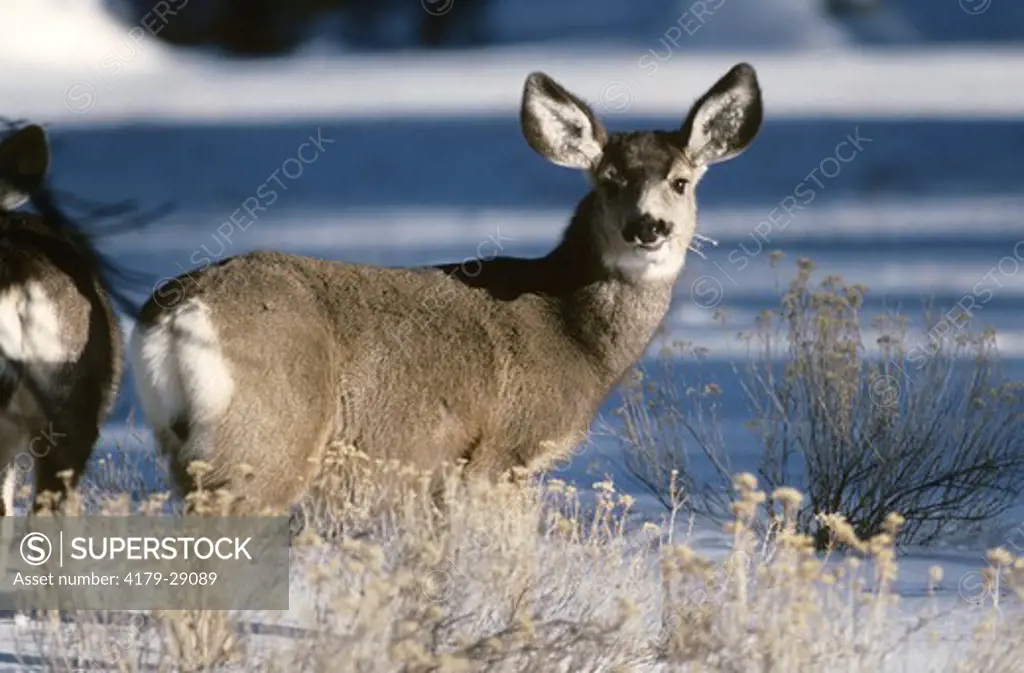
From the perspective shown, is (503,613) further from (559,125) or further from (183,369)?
(559,125)

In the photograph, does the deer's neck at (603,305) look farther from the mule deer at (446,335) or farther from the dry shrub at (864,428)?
the dry shrub at (864,428)

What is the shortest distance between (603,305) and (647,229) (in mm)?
401

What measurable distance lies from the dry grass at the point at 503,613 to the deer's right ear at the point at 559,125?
1.18m

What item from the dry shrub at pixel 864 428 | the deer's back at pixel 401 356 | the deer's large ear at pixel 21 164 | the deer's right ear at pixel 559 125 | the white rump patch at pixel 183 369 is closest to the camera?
the white rump patch at pixel 183 369

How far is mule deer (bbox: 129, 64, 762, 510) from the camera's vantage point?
19.4 ft

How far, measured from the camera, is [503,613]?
5797mm

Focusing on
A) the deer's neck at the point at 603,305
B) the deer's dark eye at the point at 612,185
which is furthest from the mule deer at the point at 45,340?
the deer's dark eye at the point at 612,185

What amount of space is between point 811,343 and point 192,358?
3062 millimetres

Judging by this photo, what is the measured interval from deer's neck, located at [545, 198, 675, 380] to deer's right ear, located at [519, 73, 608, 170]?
0.59 feet

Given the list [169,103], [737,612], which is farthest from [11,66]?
[737,612]

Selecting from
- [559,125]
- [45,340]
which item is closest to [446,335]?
[559,125]

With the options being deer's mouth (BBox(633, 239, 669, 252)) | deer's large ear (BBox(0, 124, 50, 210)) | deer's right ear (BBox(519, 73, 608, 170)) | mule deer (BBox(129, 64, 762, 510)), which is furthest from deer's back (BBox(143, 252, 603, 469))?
deer's large ear (BBox(0, 124, 50, 210))

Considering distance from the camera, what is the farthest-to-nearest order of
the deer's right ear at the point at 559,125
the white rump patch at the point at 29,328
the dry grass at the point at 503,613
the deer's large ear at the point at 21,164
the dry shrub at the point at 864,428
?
1. the dry shrub at the point at 864,428
2. the deer's right ear at the point at 559,125
3. the deer's large ear at the point at 21,164
4. the white rump patch at the point at 29,328
5. the dry grass at the point at 503,613

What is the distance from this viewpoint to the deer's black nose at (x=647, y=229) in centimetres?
652
